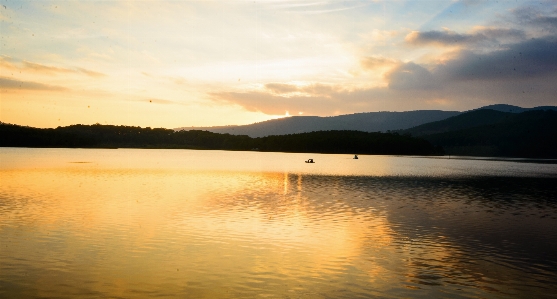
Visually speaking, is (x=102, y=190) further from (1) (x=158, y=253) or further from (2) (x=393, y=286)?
(2) (x=393, y=286)

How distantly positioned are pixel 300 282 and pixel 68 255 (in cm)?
1244

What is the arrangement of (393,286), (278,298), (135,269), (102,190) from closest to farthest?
(278,298), (393,286), (135,269), (102,190)

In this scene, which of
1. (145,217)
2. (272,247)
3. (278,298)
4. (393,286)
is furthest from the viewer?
(145,217)

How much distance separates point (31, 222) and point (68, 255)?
11.4 meters

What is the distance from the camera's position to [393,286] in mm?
19953

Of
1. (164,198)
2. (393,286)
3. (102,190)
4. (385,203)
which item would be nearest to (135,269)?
(393,286)

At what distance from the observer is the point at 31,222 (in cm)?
3309

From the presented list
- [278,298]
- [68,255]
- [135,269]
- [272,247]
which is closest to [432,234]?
[272,247]

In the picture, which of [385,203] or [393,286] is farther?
[385,203]

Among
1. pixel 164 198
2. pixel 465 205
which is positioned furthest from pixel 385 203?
pixel 164 198

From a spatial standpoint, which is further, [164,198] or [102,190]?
[102,190]

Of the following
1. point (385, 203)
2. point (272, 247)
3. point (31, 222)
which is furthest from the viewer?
point (385, 203)

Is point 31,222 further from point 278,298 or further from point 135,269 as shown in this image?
point 278,298

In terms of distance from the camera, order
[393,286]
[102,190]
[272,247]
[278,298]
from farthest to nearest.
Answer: [102,190]
[272,247]
[393,286]
[278,298]
